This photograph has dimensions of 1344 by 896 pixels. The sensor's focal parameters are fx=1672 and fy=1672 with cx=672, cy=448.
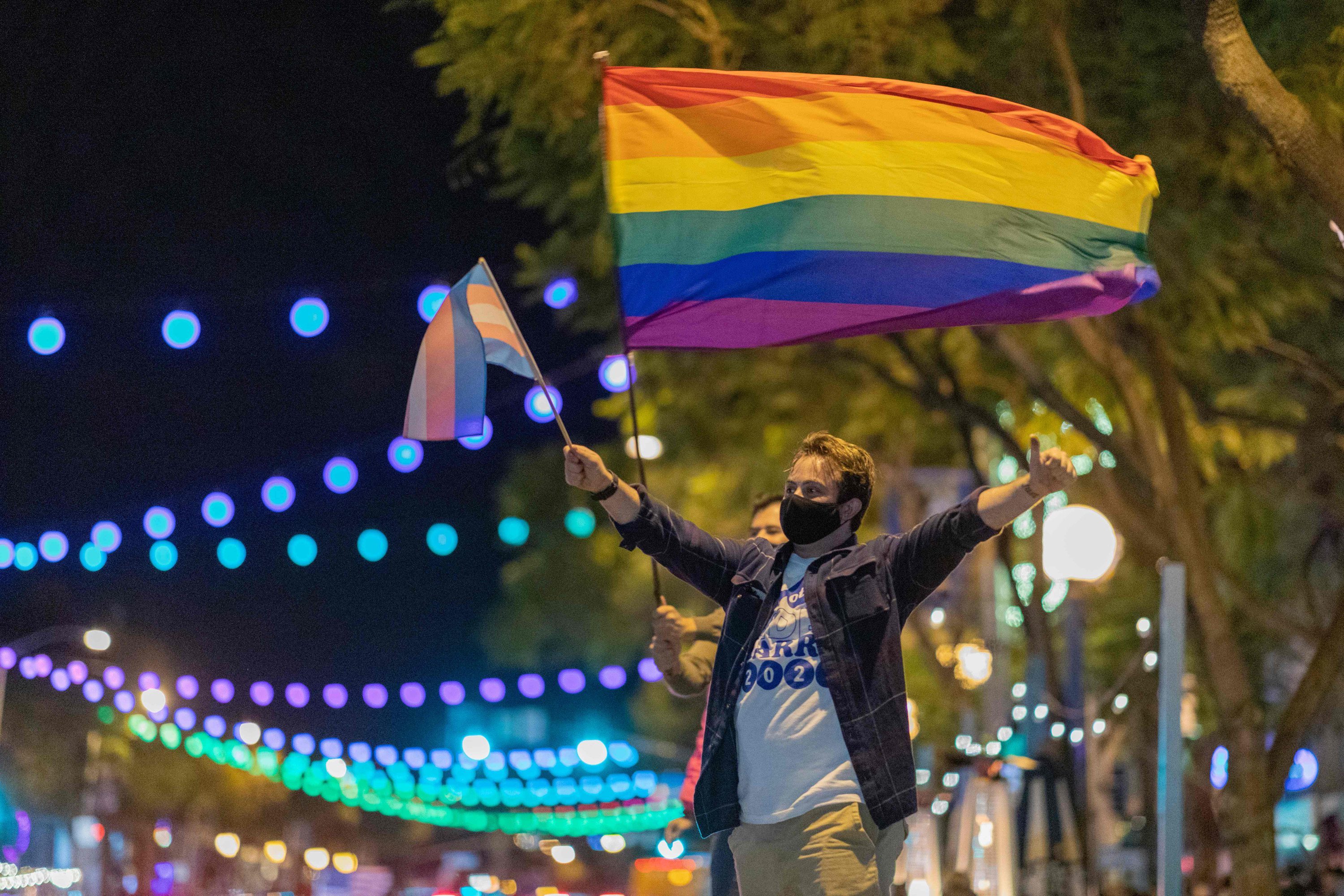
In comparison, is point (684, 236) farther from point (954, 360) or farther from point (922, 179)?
point (954, 360)

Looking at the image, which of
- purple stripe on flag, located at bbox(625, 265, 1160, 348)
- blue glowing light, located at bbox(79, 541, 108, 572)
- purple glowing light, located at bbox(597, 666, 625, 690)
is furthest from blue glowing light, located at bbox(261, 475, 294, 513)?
purple stripe on flag, located at bbox(625, 265, 1160, 348)

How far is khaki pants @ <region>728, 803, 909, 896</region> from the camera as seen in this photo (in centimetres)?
443

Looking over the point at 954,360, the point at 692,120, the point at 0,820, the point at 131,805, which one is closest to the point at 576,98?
the point at 692,120

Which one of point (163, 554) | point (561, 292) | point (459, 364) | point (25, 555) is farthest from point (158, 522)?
point (459, 364)

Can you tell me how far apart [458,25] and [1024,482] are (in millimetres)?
6773

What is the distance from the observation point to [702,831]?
15.7 ft

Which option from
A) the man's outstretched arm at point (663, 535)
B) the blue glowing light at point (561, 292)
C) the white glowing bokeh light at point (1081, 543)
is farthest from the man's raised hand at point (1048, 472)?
the blue glowing light at point (561, 292)

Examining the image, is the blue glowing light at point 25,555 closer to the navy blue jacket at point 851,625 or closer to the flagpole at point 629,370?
the flagpole at point 629,370

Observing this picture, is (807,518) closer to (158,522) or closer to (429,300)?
(429,300)

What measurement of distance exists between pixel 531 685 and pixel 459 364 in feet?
45.3

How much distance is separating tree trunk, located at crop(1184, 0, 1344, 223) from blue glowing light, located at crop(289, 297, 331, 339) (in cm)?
825

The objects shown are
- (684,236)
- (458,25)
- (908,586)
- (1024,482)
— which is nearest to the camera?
(1024,482)

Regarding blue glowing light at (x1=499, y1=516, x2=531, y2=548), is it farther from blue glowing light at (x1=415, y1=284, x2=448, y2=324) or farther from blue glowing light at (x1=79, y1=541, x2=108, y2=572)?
blue glowing light at (x1=415, y1=284, x2=448, y2=324)

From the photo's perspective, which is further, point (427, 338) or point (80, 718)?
point (80, 718)
